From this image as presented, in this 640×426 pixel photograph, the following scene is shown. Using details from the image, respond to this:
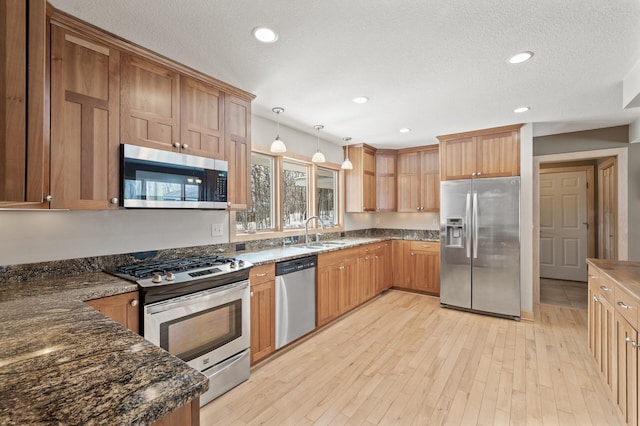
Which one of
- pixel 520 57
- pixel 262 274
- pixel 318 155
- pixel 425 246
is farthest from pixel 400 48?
pixel 425 246

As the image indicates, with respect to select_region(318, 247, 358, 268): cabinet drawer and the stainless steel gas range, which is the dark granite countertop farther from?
select_region(318, 247, 358, 268): cabinet drawer

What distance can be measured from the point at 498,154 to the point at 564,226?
9.51ft

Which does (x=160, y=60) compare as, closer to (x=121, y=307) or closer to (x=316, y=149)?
(x=121, y=307)

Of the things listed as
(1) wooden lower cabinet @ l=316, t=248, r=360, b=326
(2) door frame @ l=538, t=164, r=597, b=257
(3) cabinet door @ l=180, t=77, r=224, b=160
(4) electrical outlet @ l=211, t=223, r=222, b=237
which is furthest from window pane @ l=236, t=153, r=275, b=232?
(2) door frame @ l=538, t=164, r=597, b=257

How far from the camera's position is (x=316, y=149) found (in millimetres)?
4363

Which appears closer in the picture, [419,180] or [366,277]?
[366,277]

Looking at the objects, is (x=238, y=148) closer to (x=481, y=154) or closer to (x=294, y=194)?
(x=294, y=194)

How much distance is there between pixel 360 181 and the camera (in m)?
4.77

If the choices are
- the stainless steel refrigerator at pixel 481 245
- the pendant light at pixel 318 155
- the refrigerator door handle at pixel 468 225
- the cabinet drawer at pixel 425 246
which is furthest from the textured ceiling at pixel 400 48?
the cabinet drawer at pixel 425 246

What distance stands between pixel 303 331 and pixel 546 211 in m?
5.28

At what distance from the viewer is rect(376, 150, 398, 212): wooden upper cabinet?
16.7 feet

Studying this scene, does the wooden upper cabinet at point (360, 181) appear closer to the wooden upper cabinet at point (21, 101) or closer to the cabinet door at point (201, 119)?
the cabinet door at point (201, 119)

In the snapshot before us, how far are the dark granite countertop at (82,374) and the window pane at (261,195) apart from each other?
7.27 feet

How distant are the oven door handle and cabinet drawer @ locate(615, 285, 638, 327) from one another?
242 cm
